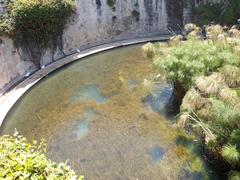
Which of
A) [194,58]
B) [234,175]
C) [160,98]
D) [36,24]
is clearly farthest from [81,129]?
[36,24]

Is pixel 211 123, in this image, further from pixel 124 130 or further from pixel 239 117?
pixel 124 130

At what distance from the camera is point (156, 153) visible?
46.3ft

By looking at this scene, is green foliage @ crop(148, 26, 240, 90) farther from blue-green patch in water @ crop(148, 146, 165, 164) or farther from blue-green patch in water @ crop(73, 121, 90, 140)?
blue-green patch in water @ crop(73, 121, 90, 140)

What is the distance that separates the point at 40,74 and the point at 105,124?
303 inches

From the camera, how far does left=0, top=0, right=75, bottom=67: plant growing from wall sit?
68.5 feet

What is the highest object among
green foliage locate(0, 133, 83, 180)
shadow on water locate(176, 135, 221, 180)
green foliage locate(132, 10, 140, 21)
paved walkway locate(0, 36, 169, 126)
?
green foliage locate(132, 10, 140, 21)

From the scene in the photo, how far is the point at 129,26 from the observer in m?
27.1

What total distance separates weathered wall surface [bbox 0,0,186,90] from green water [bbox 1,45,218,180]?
322cm

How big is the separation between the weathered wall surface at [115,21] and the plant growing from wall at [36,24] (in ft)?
2.32

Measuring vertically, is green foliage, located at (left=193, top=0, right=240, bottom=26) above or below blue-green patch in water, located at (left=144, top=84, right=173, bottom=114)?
above

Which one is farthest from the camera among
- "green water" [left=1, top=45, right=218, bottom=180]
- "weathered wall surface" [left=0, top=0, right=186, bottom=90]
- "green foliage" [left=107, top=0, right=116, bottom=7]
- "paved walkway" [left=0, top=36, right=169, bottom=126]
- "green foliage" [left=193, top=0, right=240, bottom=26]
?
"green foliage" [left=107, top=0, right=116, bottom=7]

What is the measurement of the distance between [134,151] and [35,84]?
9.41 metres

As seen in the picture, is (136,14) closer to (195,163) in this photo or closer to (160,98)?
(160,98)

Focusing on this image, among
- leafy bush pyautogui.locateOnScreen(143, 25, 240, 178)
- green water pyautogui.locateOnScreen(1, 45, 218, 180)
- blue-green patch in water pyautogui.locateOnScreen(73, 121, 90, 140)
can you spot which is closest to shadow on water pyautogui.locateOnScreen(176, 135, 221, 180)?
green water pyautogui.locateOnScreen(1, 45, 218, 180)
